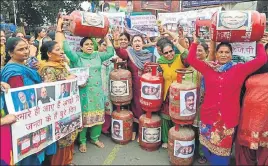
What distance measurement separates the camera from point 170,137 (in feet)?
10.9

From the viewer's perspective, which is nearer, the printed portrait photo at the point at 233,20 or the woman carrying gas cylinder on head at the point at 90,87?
the printed portrait photo at the point at 233,20

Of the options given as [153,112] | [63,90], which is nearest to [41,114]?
[63,90]

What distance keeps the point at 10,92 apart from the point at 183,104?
1892 millimetres

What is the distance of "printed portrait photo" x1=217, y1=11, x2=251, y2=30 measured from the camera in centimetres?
269

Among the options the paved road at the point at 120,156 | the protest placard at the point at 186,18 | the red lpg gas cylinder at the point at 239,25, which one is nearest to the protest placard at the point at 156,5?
the protest placard at the point at 186,18

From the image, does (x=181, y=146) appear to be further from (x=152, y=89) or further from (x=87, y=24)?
(x=87, y=24)

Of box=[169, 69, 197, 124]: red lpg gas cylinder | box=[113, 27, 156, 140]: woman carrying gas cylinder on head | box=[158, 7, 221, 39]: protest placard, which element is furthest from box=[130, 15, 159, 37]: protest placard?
box=[169, 69, 197, 124]: red lpg gas cylinder

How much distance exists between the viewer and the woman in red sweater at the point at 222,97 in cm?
288

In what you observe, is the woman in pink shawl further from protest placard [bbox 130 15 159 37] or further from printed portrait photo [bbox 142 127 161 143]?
protest placard [bbox 130 15 159 37]

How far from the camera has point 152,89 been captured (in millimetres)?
3521

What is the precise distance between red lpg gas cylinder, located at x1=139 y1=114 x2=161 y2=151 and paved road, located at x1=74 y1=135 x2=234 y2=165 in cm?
10

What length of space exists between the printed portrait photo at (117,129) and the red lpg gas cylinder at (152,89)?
0.55m

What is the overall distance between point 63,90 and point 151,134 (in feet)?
4.84

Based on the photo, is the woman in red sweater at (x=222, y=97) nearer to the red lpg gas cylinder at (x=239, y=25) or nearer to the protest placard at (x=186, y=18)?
the red lpg gas cylinder at (x=239, y=25)
